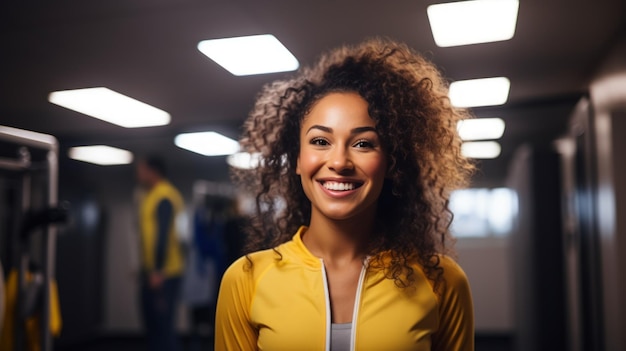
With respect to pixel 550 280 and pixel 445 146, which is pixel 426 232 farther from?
pixel 550 280

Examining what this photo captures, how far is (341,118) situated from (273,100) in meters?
0.19

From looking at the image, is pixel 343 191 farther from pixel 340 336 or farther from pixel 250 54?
pixel 250 54

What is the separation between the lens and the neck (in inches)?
31.9

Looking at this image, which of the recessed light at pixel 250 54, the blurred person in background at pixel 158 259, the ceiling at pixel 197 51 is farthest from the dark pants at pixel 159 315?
the recessed light at pixel 250 54

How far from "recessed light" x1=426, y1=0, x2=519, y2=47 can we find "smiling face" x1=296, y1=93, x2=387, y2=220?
430 millimetres

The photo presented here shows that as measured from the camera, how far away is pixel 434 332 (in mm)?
770

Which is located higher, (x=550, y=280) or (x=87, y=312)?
(x=550, y=280)

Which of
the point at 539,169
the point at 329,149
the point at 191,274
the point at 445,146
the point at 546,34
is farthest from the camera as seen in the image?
the point at 191,274

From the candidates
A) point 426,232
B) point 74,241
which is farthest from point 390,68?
point 74,241

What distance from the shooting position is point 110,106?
1312 mm

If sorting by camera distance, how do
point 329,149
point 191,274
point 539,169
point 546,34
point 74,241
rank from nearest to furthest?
1. point 329,149
2. point 546,34
3. point 539,169
4. point 191,274
5. point 74,241

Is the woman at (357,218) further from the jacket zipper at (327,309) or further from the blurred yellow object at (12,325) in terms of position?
the blurred yellow object at (12,325)

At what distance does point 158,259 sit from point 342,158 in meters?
1.45

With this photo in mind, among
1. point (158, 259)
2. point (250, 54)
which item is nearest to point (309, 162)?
point (250, 54)
